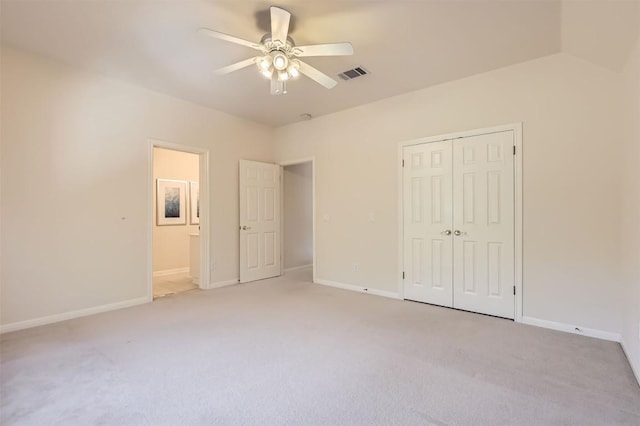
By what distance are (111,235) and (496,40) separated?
4.61 m

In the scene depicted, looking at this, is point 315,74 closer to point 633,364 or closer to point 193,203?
point 633,364

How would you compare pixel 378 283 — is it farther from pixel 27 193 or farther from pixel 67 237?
pixel 27 193

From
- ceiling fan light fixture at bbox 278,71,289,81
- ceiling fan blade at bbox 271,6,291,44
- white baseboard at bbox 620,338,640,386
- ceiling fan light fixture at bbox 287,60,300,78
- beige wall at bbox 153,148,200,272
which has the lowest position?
white baseboard at bbox 620,338,640,386

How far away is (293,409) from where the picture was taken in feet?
5.92

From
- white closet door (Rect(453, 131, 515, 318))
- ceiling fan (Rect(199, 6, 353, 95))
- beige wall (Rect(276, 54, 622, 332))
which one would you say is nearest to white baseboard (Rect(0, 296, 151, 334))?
ceiling fan (Rect(199, 6, 353, 95))

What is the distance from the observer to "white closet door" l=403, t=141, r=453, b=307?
379 centimetres

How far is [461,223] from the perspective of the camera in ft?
12.1

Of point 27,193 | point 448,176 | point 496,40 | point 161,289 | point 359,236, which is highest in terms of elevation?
point 496,40

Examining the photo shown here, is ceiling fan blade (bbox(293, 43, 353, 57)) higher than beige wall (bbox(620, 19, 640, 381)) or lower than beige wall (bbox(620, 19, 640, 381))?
higher

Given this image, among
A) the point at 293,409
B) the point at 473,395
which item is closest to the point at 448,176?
the point at 473,395

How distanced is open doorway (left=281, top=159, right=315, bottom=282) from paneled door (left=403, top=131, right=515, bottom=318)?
2.41m

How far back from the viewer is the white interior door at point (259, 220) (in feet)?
17.1

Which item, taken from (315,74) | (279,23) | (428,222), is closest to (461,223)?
(428,222)

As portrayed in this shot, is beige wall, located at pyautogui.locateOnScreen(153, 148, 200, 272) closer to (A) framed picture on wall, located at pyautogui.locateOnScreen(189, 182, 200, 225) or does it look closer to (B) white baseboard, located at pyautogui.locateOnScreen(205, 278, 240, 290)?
(A) framed picture on wall, located at pyautogui.locateOnScreen(189, 182, 200, 225)
